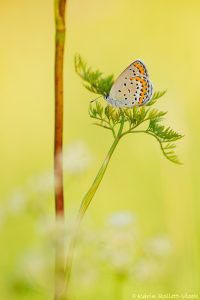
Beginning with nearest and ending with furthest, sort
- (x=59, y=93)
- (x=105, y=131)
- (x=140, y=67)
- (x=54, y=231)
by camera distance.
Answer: (x=54, y=231), (x=59, y=93), (x=140, y=67), (x=105, y=131)

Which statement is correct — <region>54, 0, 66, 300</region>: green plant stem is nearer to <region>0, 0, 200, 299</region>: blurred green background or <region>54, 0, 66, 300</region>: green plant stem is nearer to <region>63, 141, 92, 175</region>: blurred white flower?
<region>63, 141, 92, 175</region>: blurred white flower

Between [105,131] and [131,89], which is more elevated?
[131,89]

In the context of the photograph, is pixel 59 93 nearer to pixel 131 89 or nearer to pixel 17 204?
pixel 17 204

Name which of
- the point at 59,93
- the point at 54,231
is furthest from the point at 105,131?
the point at 54,231

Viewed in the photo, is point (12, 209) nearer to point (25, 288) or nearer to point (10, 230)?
point (25, 288)

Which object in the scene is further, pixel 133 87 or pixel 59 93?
pixel 133 87

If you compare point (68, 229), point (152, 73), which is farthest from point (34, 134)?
point (68, 229)

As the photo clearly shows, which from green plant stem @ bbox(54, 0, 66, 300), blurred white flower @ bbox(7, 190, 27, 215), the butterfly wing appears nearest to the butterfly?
the butterfly wing
